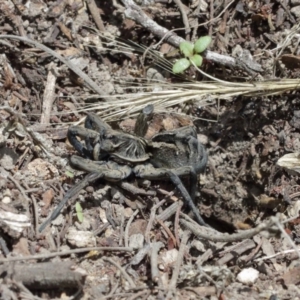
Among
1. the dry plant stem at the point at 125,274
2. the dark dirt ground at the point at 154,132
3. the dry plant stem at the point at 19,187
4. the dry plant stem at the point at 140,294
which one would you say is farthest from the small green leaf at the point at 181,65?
the dry plant stem at the point at 140,294

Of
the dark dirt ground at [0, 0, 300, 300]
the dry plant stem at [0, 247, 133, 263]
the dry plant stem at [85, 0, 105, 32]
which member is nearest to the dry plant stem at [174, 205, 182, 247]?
the dark dirt ground at [0, 0, 300, 300]

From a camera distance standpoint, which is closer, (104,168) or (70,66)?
(104,168)

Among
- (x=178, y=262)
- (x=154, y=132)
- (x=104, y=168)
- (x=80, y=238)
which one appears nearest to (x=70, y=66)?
(x=154, y=132)

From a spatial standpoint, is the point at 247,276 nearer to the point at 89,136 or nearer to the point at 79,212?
the point at 79,212

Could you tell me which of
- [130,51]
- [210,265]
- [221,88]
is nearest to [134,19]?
[130,51]

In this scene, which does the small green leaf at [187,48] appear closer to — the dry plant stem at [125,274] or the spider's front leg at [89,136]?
the spider's front leg at [89,136]

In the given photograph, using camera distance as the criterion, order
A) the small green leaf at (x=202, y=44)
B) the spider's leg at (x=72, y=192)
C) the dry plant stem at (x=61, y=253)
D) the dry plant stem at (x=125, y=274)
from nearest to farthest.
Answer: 1. the dry plant stem at (x=61, y=253)
2. the dry plant stem at (x=125, y=274)
3. the spider's leg at (x=72, y=192)
4. the small green leaf at (x=202, y=44)
